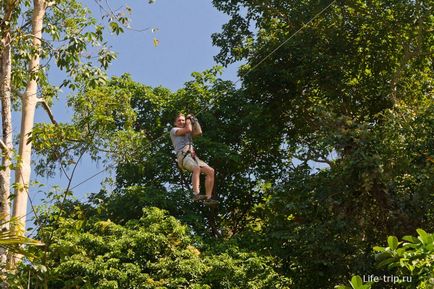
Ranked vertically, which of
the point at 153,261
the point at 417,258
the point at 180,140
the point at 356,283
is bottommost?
the point at 356,283

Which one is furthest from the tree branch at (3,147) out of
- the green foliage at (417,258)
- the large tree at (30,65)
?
the green foliage at (417,258)

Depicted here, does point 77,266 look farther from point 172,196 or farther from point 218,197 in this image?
point 218,197

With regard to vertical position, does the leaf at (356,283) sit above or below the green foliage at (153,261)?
below

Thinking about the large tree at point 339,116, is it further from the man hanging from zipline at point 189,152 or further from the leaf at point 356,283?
the leaf at point 356,283

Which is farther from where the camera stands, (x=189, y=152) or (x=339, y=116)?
(x=339, y=116)

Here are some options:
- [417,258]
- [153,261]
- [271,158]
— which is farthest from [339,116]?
[417,258]

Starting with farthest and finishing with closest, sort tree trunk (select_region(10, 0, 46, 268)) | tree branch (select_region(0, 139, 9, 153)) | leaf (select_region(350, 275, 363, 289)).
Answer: tree trunk (select_region(10, 0, 46, 268))
tree branch (select_region(0, 139, 9, 153))
leaf (select_region(350, 275, 363, 289))

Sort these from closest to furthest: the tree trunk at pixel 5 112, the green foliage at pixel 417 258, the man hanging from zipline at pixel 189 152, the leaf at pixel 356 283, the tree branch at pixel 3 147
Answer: the leaf at pixel 356 283 → the green foliage at pixel 417 258 → the tree branch at pixel 3 147 → the man hanging from zipline at pixel 189 152 → the tree trunk at pixel 5 112

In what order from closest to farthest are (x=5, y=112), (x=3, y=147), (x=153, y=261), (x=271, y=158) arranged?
(x=3, y=147)
(x=5, y=112)
(x=153, y=261)
(x=271, y=158)

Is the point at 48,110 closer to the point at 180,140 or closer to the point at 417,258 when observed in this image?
the point at 180,140

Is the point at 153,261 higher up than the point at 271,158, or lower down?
lower down

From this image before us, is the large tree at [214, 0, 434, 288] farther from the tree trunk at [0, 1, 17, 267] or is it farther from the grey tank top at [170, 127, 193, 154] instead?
the tree trunk at [0, 1, 17, 267]

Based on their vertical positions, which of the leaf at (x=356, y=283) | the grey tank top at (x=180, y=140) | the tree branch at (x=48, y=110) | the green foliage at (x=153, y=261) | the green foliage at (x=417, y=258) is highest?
the tree branch at (x=48, y=110)

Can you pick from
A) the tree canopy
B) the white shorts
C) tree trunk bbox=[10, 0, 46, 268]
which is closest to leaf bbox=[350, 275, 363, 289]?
the tree canopy
